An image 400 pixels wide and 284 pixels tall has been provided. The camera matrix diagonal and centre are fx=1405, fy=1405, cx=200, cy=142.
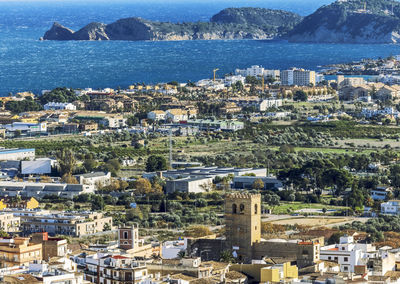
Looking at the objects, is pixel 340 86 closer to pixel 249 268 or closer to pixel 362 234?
pixel 362 234

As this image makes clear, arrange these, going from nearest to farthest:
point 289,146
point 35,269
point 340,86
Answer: point 35,269, point 289,146, point 340,86

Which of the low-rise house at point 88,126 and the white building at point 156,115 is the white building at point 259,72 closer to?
the white building at point 156,115

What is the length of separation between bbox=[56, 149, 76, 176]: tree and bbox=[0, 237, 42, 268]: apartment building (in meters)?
35.6

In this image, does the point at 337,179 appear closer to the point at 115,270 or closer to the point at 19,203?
the point at 19,203

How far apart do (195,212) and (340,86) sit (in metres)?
75.7

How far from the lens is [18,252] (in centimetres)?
3884

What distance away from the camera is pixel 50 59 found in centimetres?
18888

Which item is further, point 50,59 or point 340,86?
point 50,59

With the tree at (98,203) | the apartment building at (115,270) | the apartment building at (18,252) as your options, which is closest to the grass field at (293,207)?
the tree at (98,203)

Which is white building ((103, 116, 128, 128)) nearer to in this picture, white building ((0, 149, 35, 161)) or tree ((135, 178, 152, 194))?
white building ((0, 149, 35, 161))

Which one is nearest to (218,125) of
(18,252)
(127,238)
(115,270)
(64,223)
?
(64,223)

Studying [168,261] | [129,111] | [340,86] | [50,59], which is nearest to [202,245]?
[168,261]

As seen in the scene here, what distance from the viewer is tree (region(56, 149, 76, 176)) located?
76.8 metres

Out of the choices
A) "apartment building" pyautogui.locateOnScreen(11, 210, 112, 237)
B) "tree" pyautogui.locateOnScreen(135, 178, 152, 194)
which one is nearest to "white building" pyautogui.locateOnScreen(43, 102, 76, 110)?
"tree" pyautogui.locateOnScreen(135, 178, 152, 194)
